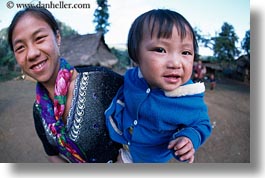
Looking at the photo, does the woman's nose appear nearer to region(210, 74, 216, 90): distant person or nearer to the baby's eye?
the baby's eye

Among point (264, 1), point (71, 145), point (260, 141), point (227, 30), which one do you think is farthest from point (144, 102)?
point (264, 1)

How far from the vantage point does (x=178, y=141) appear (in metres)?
0.91

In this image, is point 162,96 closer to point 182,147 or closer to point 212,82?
point 182,147

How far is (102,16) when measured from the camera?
1.38 meters

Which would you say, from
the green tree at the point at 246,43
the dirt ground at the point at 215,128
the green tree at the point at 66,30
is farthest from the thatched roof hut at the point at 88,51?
the green tree at the point at 246,43

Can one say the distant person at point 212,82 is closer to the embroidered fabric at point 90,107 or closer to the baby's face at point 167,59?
the baby's face at point 167,59

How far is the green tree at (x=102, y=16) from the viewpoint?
53.9 inches

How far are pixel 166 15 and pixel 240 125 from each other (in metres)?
0.78

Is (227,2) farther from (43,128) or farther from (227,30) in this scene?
(43,128)

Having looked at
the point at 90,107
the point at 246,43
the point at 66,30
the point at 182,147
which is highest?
the point at 66,30

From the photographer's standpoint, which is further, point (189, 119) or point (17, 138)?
point (17, 138)

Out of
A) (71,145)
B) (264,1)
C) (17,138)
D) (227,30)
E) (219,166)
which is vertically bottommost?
(219,166)

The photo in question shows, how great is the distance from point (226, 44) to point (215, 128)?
0.42m

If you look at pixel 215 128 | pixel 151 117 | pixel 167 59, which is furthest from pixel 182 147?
pixel 215 128
